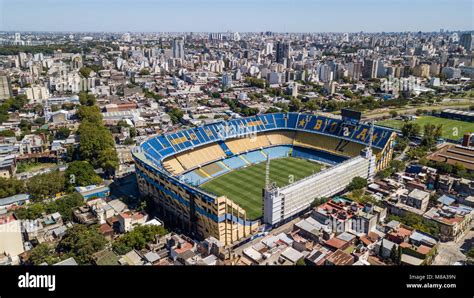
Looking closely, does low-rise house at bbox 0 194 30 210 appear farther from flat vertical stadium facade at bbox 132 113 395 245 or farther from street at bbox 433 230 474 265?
street at bbox 433 230 474 265

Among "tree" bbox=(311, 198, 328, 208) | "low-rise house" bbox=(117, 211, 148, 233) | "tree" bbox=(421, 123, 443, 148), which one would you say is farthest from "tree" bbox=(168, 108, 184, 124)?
"tree" bbox=(421, 123, 443, 148)

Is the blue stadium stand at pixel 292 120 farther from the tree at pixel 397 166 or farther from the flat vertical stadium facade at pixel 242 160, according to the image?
the tree at pixel 397 166

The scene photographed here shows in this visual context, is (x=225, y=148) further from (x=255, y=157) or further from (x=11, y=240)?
(x=11, y=240)

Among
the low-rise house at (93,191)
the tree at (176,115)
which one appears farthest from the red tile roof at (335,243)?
the tree at (176,115)
